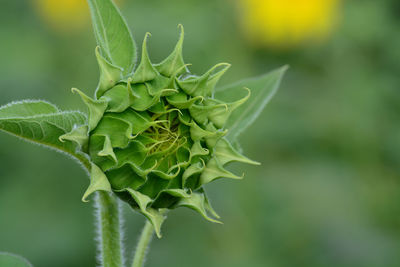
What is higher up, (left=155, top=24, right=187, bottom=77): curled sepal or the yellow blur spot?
(left=155, top=24, right=187, bottom=77): curled sepal

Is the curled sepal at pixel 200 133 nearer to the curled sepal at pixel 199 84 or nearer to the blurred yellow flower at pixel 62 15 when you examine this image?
the curled sepal at pixel 199 84

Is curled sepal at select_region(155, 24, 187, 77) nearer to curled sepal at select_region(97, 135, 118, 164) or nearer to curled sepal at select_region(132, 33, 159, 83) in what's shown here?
curled sepal at select_region(132, 33, 159, 83)

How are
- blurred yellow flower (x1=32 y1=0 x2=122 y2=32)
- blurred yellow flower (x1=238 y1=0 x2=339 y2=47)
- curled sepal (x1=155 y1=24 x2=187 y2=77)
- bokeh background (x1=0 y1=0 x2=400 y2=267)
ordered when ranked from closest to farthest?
1. curled sepal (x1=155 y1=24 x2=187 y2=77)
2. bokeh background (x1=0 y1=0 x2=400 y2=267)
3. blurred yellow flower (x1=238 y1=0 x2=339 y2=47)
4. blurred yellow flower (x1=32 y1=0 x2=122 y2=32)

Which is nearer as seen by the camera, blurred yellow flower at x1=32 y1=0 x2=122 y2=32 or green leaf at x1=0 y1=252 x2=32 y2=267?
green leaf at x1=0 y1=252 x2=32 y2=267

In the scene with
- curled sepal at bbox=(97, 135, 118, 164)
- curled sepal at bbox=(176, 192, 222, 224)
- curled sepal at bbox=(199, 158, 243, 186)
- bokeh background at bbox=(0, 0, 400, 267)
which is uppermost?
curled sepal at bbox=(97, 135, 118, 164)

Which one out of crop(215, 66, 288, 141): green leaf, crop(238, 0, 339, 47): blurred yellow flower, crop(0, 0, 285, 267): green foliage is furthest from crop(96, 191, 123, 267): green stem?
crop(238, 0, 339, 47): blurred yellow flower

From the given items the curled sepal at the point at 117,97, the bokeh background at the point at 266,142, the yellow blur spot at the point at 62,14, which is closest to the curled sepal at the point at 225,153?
the curled sepal at the point at 117,97

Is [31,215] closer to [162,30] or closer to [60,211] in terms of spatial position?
[60,211]
